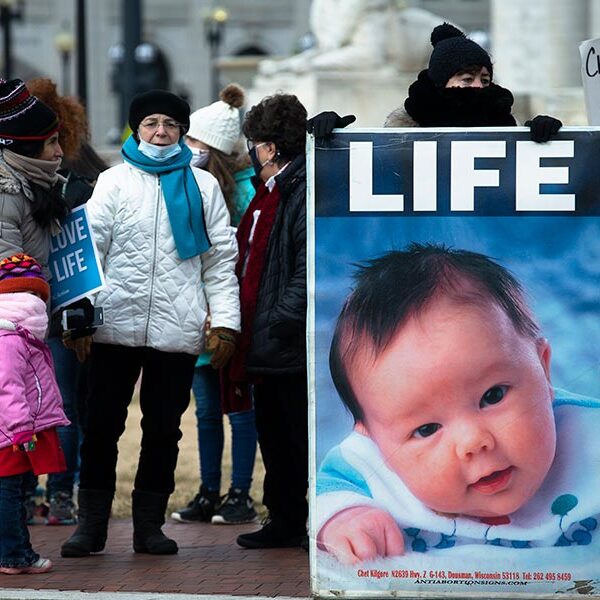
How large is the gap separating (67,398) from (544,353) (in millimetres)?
3211

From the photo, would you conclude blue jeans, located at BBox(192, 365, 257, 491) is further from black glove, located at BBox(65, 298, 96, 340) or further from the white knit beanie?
black glove, located at BBox(65, 298, 96, 340)

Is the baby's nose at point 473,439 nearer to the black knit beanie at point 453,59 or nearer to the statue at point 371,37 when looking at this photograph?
the black knit beanie at point 453,59

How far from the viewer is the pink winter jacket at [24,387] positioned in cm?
693

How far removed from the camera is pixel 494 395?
6.09 metres

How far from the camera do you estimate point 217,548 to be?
7801 mm

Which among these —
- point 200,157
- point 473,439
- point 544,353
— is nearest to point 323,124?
point 544,353

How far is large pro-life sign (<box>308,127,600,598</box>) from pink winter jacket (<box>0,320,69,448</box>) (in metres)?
1.35

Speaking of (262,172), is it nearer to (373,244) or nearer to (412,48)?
(373,244)

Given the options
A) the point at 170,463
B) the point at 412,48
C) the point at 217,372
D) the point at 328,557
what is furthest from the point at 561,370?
the point at 412,48

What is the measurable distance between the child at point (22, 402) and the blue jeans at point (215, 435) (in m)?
1.62

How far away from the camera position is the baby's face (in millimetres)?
6086

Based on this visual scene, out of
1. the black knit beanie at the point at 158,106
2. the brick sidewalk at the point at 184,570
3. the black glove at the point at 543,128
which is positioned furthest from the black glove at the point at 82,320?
the black glove at the point at 543,128

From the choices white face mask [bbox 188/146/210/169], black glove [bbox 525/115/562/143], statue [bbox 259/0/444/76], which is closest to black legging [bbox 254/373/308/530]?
white face mask [bbox 188/146/210/169]

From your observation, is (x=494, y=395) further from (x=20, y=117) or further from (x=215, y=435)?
(x=215, y=435)
